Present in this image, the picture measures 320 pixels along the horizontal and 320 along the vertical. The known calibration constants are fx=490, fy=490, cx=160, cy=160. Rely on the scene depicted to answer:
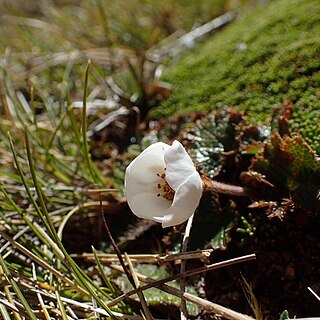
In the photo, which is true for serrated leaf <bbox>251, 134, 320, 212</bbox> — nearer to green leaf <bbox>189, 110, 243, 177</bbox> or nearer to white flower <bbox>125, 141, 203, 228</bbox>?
green leaf <bbox>189, 110, 243, 177</bbox>

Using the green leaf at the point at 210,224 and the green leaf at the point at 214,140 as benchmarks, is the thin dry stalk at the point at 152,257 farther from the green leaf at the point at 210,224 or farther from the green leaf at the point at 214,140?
the green leaf at the point at 214,140

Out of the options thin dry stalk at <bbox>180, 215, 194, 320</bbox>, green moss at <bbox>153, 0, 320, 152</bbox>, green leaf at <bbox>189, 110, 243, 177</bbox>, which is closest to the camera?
thin dry stalk at <bbox>180, 215, 194, 320</bbox>

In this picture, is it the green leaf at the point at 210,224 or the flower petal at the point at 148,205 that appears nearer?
the flower petal at the point at 148,205

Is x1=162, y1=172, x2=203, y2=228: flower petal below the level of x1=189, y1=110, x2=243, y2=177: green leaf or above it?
above

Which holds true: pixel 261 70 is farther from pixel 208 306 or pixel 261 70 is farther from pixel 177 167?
pixel 208 306

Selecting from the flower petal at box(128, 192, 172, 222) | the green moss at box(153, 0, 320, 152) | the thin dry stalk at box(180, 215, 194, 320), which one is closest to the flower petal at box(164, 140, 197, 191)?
the flower petal at box(128, 192, 172, 222)

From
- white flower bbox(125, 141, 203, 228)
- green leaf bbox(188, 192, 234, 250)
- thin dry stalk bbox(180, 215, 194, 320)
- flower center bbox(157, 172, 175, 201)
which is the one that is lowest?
green leaf bbox(188, 192, 234, 250)

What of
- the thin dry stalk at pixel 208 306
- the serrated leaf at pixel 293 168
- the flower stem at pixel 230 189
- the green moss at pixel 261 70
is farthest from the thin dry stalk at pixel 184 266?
the green moss at pixel 261 70
